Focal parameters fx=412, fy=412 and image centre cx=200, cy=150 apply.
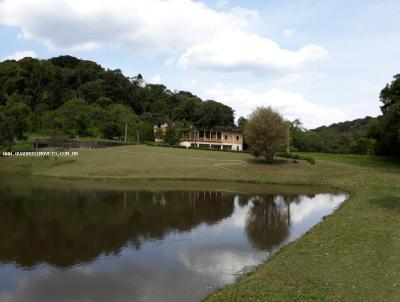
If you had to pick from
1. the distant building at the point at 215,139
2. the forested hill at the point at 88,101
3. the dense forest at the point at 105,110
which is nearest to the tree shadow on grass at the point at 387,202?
the dense forest at the point at 105,110

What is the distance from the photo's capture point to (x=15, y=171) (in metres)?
58.1

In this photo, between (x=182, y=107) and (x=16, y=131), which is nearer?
(x=16, y=131)

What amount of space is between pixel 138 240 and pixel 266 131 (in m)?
36.5

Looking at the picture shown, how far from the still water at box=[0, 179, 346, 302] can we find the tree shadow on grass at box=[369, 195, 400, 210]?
3.37m

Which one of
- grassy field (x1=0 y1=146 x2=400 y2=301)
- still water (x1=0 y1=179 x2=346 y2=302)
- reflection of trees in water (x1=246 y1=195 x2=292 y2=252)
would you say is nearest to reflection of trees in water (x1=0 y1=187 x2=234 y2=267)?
still water (x1=0 y1=179 x2=346 y2=302)

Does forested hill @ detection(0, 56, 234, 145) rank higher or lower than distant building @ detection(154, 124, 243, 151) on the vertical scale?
higher

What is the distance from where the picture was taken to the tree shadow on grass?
28548mm

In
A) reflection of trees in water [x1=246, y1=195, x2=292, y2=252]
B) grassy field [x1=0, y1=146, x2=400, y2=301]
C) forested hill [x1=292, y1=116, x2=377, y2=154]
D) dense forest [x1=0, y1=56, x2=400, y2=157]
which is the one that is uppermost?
dense forest [x1=0, y1=56, x2=400, y2=157]

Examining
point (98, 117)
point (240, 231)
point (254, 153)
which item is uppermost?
point (98, 117)

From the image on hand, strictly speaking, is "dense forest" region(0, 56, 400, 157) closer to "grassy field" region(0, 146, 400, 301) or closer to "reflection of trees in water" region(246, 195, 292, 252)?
"grassy field" region(0, 146, 400, 301)

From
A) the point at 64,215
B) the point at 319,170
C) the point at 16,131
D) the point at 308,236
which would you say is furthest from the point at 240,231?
the point at 16,131

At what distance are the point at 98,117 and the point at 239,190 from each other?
2473 inches

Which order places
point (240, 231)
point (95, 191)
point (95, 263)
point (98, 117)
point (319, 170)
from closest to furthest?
point (95, 263) < point (240, 231) < point (95, 191) < point (319, 170) < point (98, 117)

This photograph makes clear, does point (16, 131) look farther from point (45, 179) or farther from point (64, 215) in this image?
point (64, 215)
